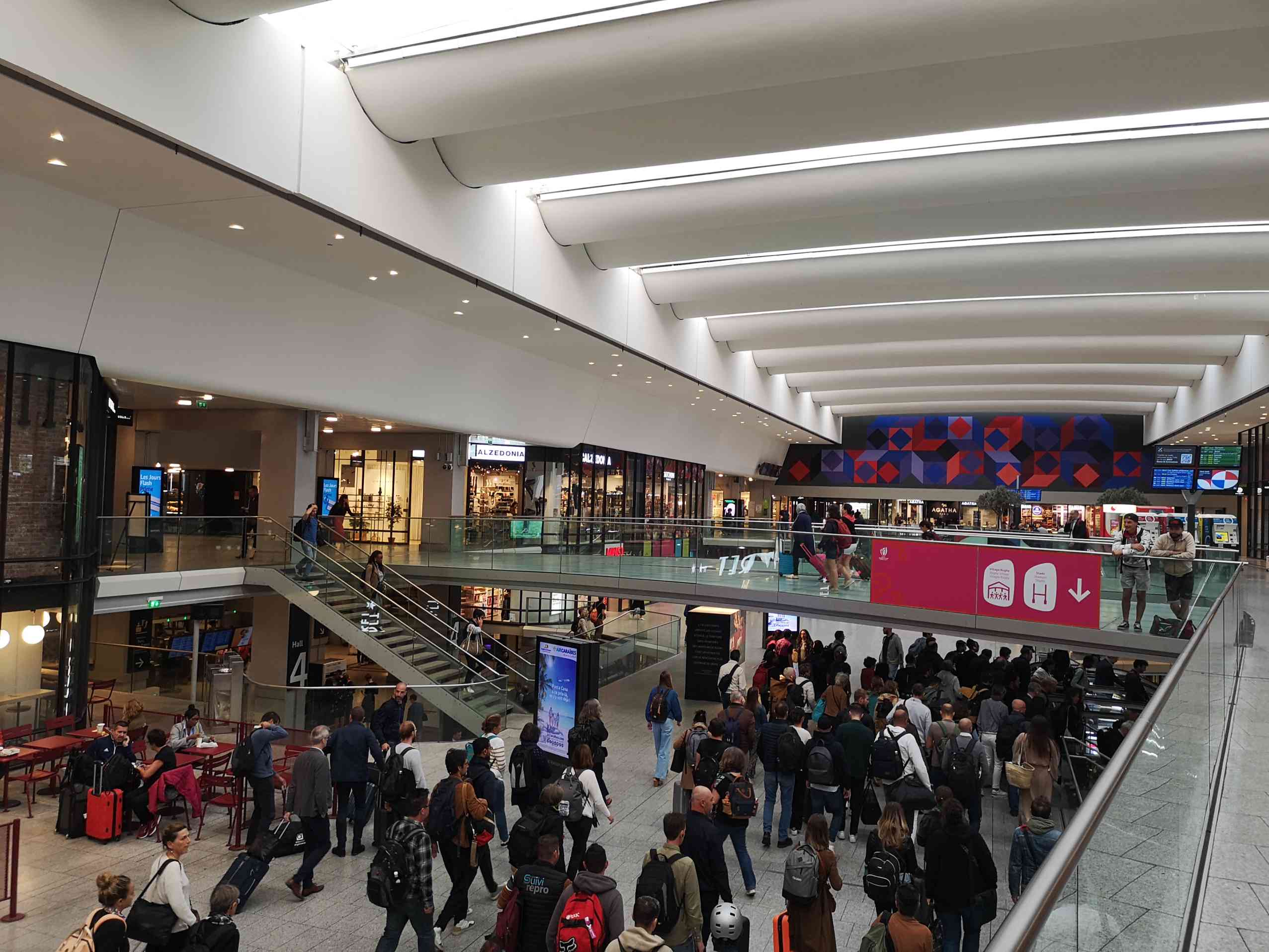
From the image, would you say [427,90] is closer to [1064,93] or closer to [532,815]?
[1064,93]

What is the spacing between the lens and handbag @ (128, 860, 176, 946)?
4879mm

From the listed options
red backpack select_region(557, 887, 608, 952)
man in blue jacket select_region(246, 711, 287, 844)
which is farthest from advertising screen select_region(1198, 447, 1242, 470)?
man in blue jacket select_region(246, 711, 287, 844)

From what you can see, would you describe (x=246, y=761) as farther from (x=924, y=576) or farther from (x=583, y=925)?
(x=924, y=576)

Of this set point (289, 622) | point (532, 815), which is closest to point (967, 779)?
point (532, 815)

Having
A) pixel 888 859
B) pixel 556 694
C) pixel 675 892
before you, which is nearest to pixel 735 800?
pixel 888 859

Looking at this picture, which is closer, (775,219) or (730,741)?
(730,741)

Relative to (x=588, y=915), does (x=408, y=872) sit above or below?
below

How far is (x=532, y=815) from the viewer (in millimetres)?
5738

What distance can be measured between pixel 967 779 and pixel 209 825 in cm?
805

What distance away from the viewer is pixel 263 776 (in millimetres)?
7832

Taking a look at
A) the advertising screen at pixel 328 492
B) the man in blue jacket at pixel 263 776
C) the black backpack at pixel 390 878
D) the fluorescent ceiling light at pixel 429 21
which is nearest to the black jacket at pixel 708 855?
the black backpack at pixel 390 878

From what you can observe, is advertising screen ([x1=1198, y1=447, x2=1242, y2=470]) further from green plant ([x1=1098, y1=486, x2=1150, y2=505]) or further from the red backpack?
the red backpack

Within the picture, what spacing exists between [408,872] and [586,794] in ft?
5.59

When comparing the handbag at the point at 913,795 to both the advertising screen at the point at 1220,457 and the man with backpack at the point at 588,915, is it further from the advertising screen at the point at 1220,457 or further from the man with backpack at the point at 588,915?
the advertising screen at the point at 1220,457
